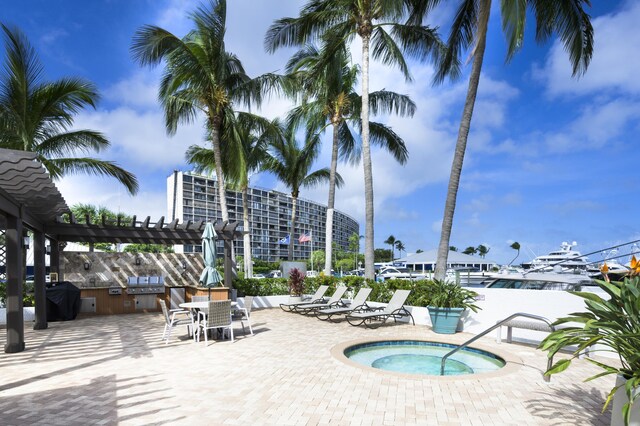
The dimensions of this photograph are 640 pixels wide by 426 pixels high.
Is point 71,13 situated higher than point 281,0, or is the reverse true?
point 281,0

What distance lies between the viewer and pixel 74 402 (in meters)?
4.46

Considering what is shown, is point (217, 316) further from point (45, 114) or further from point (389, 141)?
point (389, 141)

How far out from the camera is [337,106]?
56.0 ft

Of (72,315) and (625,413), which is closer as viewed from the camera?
(625,413)

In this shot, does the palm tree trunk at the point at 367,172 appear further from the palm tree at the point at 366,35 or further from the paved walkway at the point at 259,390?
the paved walkway at the point at 259,390

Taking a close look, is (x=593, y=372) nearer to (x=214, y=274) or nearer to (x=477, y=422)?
(x=477, y=422)

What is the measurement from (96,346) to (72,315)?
4.64 m

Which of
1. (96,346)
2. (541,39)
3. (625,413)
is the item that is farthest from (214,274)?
(541,39)

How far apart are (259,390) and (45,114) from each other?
11557 mm

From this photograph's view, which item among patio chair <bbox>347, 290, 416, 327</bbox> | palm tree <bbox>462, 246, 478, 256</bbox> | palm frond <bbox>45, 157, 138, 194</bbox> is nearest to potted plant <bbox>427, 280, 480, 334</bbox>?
patio chair <bbox>347, 290, 416, 327</bbox>

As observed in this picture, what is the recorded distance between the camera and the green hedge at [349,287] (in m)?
10.6

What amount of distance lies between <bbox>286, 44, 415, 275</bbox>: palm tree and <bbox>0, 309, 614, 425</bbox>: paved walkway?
1037cm

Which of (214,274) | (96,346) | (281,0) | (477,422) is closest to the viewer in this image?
(477,422)

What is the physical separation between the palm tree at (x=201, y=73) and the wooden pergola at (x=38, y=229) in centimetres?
206
